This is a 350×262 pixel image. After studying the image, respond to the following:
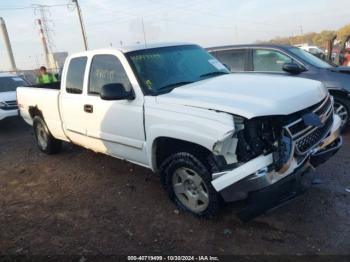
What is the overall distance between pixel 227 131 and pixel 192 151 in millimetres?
678

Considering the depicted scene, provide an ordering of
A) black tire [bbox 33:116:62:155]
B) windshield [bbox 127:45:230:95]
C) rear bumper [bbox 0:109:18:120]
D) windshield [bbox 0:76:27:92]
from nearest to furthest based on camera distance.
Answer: windshield [bbox 127:45:230:95], black tire [bbox 33:116:62:155], rear bumper [bbox 0:109:18:120], windshield [bbox 0:76:27:92]

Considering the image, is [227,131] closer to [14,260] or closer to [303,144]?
[303,144]

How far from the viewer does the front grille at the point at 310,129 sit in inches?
133

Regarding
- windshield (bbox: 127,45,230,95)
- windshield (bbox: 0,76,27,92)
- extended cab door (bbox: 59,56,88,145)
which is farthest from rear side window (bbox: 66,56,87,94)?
windshield (bbox: 0,76,27,92)

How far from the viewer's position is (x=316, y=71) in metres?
6.74

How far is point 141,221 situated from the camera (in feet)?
13.5

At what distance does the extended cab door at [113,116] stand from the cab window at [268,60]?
364 cm

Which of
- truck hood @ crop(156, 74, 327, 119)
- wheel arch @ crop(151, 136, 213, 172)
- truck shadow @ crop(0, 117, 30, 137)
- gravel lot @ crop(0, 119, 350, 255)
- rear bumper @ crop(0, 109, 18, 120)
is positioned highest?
truck hood @ crop(156, 74, 327, 119)

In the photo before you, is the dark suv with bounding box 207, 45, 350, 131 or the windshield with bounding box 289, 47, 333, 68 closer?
the dark suv with bounding box 207, 45, 350, 131

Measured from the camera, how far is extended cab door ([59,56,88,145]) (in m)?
5.20

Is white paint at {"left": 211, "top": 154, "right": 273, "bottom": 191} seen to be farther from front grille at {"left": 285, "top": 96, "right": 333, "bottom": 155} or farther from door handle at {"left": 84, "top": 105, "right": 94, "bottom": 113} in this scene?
door handle at {"left": 84, "top": 105, "right": 94, "bottom": 113}

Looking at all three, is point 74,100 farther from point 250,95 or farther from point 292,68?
point 292,68

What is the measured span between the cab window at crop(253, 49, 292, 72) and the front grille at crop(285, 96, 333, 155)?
3.18m

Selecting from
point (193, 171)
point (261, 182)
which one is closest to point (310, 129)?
point (261, 182)
